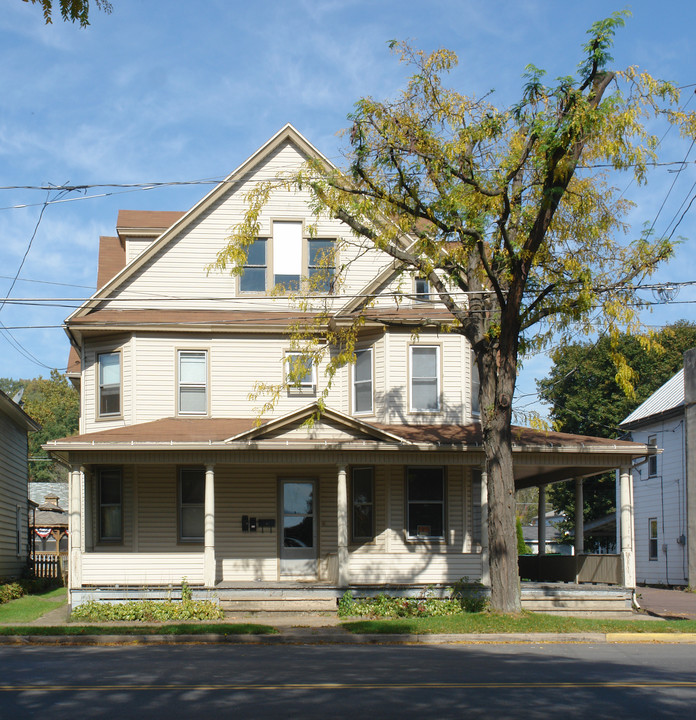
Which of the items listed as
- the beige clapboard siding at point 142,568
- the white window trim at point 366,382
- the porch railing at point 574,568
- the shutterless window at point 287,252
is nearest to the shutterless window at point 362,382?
the white window trim at point 366,382

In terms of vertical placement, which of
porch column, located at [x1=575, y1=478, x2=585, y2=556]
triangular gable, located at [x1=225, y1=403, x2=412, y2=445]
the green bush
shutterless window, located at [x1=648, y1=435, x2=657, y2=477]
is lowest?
the green bush

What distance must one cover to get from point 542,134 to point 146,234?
13347 mm

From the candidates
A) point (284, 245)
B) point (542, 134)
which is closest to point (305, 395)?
point (284, 245)

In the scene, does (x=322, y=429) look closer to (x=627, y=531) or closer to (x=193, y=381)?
(x=193, y=381)

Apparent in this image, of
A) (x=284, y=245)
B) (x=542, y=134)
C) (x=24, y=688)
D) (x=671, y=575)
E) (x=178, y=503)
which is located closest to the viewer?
(x=24, y=688)

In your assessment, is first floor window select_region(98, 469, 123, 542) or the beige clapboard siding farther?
first floor window select_region(98, 469, 123, 542)

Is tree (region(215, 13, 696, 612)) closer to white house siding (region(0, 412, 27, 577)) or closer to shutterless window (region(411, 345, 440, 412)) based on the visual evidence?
shutterless window (region(411, 345, 440, 412))

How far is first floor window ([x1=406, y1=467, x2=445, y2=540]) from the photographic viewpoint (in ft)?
72.8

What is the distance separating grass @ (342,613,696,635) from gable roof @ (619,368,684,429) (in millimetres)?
16156

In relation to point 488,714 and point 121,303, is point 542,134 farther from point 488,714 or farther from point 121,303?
point 121,303

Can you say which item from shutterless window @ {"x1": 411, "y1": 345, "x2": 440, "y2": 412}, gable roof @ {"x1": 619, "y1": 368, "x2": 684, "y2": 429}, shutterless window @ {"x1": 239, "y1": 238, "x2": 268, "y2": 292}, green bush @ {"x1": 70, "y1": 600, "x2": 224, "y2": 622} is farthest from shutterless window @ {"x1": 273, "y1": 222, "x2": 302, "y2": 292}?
gable roof @ {"x1": 619, "y1": 368, "x2": 684, "y2": 429}

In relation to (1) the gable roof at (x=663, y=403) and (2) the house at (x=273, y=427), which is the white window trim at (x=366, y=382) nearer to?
(2) the house at (x=273, y=427)

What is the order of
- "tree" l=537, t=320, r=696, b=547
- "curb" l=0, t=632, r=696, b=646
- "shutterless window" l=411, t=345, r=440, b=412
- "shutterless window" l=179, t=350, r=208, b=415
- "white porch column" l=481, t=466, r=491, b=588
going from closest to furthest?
"curb" l=0, t=632, r=696, b=646 < "white porch column" l=481, t=466, r=491, b=588 < "shutterless window" l=411, t=345, r=440, b=412 < "shutterless window" l=179, t=350, r=208, b=415 < "tree" l=537, t=320, r=696, b=547

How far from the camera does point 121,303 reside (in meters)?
23.2
